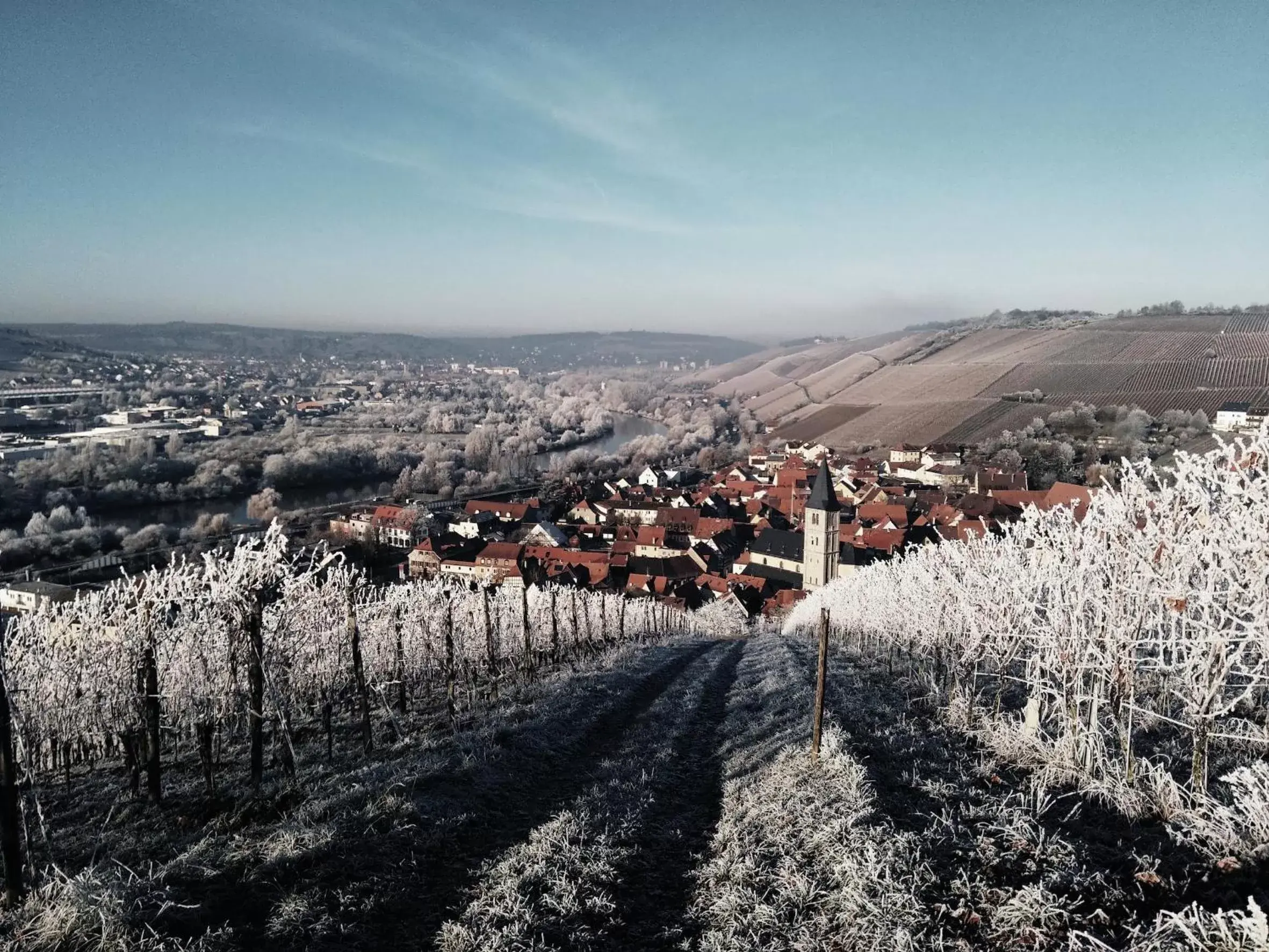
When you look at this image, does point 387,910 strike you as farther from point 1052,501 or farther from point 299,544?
point 1052,501

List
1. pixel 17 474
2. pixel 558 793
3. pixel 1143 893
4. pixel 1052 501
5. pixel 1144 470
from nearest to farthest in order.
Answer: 1. pixel 1143 893
2. pixel 1144 470
3. pixel 558 793
4. pixel 1052 501
5. pixel 17 474

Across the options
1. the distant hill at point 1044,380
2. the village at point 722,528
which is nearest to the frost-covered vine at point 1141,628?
the village at point 722,528

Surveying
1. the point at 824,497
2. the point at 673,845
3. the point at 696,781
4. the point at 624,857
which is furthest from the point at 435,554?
the point at 624,857

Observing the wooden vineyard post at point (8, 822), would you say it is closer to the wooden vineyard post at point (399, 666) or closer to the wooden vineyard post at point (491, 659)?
the wooden vineyard post at point (399, 666)

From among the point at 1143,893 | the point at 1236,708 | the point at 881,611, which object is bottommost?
the point at 881,611

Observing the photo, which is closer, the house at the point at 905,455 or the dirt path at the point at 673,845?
the dirt path at the point at 673,845

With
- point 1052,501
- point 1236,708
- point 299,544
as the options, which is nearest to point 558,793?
Result: point 1236,708

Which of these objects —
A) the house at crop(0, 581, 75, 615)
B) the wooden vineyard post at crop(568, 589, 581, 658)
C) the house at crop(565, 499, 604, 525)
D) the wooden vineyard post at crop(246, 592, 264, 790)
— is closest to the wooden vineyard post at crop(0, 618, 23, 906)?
the wooden vineyard post at crop(246, 592, 264, 790)
